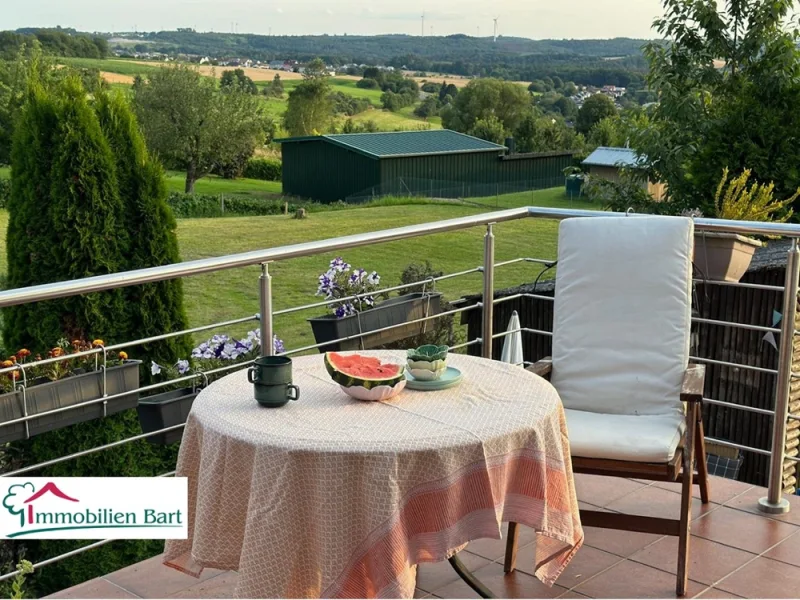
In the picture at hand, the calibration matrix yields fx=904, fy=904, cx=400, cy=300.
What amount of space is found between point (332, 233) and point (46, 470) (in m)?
20.7

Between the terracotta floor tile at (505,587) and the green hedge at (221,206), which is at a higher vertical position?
the terracotta floor tile at (505,587)

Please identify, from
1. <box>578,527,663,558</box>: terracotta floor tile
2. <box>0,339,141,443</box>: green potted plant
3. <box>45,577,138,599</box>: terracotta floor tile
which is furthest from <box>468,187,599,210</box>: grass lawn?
<box>45,577,138,599</box>: terracotta floor tile

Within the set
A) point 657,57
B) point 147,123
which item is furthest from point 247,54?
point 657,57

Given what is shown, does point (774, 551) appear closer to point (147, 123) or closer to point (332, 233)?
point (332, 233)

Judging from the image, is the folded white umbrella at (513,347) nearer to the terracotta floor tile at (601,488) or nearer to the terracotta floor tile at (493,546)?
the terracotta floor tile at (601,488)

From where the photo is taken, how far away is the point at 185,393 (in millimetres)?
4379

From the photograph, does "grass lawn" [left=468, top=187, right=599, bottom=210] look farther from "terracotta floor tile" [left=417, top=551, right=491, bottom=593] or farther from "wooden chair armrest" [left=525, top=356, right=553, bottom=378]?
"terracotta floor tile" [left=417, top=551, right=491, bottom=593]

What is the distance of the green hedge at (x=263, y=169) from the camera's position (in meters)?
47.3

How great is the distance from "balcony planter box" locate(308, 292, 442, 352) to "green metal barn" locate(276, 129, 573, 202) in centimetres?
3280

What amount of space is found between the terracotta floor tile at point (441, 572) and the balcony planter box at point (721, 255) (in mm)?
1669

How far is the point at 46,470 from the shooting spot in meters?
6.35

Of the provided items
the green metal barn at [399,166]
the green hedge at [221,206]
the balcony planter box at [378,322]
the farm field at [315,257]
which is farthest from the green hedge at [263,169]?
the balcony planter box at [378,322]

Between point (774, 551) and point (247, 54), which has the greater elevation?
point (247, 54)

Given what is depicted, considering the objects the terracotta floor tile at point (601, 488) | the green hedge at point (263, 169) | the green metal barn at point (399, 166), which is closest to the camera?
the terracotta floor tile at point (601, 488)
